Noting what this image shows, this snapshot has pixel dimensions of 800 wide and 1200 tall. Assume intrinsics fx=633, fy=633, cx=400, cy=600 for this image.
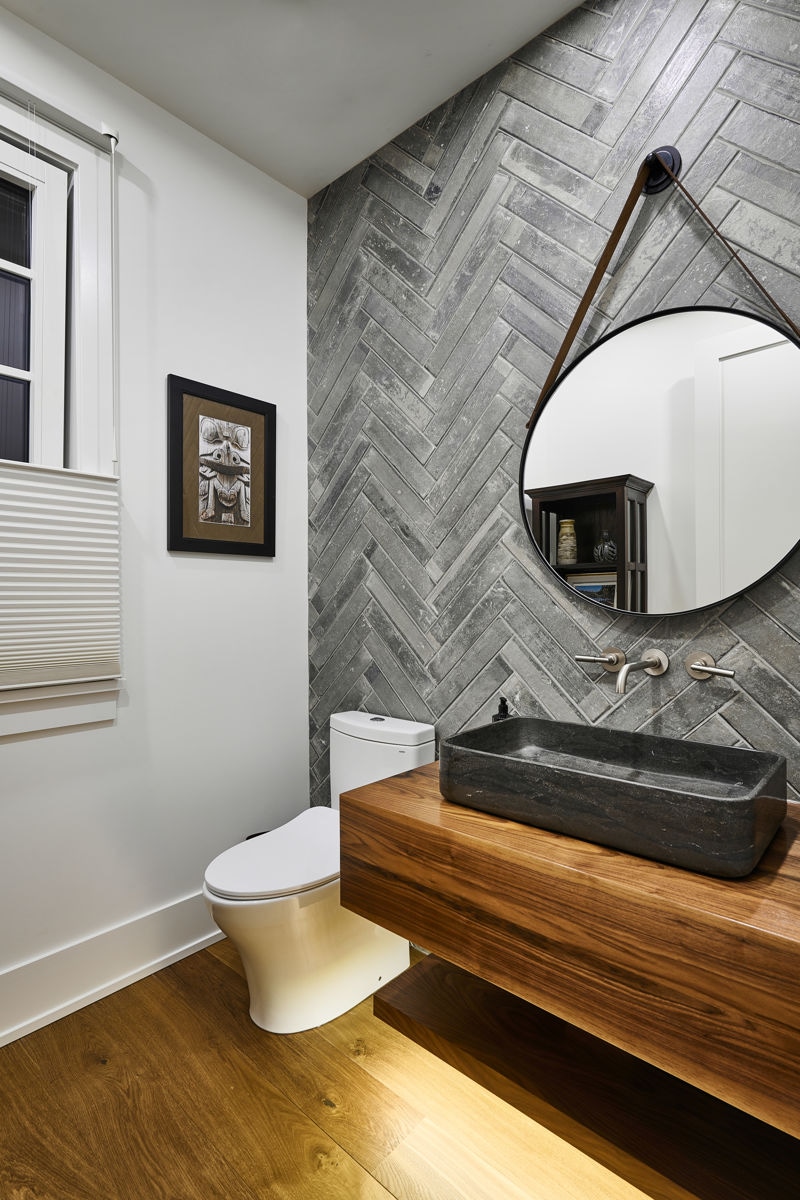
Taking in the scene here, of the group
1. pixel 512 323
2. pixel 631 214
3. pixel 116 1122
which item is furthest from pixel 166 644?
pixel 631 214

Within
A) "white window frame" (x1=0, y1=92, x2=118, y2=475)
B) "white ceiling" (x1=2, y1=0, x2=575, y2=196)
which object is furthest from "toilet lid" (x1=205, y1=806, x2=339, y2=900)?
"white ceiling" (x1=2, y1=0, x2=575, y2=196)

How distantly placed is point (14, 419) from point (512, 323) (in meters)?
1.45

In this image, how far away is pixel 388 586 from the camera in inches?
88.4

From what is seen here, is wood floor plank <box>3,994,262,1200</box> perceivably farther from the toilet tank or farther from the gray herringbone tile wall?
the gray herringbone tile wall

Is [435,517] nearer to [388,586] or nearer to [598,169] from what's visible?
[388,586]

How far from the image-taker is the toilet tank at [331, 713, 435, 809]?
2025 mm

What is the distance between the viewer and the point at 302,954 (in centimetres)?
170

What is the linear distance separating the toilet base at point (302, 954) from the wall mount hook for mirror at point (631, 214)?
1.59 meters

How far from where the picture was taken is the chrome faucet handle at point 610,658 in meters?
1.63

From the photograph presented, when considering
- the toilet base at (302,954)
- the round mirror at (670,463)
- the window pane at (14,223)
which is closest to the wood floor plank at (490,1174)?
the toilet base at (302,954)

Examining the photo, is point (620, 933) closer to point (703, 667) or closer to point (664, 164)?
point (703, 667)

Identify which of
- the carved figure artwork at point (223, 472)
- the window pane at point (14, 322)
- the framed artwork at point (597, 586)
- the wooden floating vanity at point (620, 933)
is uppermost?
the window pane at point (14, 322)

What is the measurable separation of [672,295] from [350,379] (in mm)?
1200

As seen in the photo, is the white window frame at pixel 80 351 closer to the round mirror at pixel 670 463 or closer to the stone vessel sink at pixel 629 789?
the stone vessel sink at pixel 629 789
